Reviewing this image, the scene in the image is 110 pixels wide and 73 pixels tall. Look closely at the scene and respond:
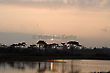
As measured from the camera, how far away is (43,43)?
119750 millimetres

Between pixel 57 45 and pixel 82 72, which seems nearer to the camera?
pixel 82 72

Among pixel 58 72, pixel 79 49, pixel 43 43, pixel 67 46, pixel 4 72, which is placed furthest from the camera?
pixel 79 49

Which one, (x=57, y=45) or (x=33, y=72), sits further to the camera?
(x=57, y=45)

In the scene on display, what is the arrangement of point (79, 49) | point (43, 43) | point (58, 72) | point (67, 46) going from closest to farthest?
point (58, 72) < point (43, 43) < point (67, 46) < point (79, 49)

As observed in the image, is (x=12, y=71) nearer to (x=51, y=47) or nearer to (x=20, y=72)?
(x=20, y=72)

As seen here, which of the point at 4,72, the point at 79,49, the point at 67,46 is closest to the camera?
the point at 4,72

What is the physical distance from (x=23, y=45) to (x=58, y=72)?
8442cm

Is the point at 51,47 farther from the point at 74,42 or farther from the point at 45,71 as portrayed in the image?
the point at 45,71

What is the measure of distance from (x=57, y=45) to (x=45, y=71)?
3061 inches

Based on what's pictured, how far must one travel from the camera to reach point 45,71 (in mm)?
52094

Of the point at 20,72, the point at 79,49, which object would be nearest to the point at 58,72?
the point at 20,72

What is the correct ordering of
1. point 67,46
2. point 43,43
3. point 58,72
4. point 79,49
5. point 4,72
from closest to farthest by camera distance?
point 4,72, point 58,72, point 43,43, point 67,46, point 79,49

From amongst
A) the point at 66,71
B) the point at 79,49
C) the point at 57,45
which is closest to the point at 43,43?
the point at 57,45

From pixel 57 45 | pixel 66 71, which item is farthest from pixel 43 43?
pixel 66 71
